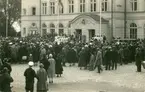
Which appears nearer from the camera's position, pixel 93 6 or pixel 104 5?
pixel 104 5

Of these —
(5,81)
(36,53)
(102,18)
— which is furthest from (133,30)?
(5,81)

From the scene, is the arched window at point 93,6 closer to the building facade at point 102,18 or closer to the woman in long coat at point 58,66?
the building facade at point 102,18

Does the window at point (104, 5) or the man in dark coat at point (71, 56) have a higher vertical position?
the window at point (104, 5)

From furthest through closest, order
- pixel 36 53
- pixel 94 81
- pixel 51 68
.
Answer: pixel 36 53 → pixel 94 81 → pixel 51 68

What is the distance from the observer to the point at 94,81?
2306 cm

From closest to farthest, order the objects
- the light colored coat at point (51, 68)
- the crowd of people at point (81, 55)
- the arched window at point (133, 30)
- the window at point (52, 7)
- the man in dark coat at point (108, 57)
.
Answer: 1. the light colored coat at point (51, 68)
2. the crowd of people at point (81, 55)
3. the man in dark coat at point (108, 57)
4. the arched window at point (133, 30)
5. the window at point (52, 7)

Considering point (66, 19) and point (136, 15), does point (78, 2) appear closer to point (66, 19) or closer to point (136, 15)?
point (66, 19)

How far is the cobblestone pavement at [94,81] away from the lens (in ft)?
66.2

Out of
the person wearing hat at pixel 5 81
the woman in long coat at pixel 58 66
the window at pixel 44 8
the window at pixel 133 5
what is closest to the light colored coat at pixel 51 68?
the woman in long coat at pixel 58 66

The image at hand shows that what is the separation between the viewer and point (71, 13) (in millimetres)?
58031

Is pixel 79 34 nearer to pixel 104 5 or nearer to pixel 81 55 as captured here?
pixel 104 5

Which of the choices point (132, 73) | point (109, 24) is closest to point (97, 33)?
point (109, 24)

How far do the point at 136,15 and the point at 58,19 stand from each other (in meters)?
11.9

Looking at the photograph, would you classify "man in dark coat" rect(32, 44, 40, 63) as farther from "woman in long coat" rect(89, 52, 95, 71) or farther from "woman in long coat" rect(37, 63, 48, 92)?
"woman in long coat" rect(37, 63, 48, 92)
